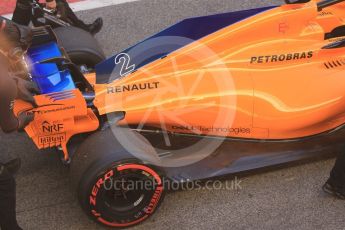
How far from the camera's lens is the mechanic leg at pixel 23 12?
4676 millimetres

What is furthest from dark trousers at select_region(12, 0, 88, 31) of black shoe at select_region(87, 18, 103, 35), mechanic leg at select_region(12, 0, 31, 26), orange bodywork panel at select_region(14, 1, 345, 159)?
orange bodywork panel at select_region(14, 1, 345, 159)

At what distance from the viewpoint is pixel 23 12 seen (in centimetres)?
471

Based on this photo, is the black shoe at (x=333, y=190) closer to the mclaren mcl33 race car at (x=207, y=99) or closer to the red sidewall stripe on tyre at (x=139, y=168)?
the mclaren mcl33 race car at (x=207, y=99)

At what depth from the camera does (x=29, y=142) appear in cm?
411

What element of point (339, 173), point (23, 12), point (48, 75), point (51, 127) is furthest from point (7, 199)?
point (23, 12)

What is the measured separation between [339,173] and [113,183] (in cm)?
152

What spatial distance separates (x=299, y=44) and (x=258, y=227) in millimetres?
1290

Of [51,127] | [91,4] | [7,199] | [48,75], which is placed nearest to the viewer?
[7,199]

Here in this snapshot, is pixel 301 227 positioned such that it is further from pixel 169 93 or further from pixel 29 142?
pixel 29 142

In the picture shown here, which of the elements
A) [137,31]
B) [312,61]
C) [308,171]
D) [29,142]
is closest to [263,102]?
[312,61]

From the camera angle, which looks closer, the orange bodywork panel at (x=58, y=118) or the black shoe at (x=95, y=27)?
the orange bodywork panel at (x=58, y=118)

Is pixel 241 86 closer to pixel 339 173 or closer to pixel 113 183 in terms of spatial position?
pixel 339 173

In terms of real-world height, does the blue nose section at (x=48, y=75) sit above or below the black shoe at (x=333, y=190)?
above

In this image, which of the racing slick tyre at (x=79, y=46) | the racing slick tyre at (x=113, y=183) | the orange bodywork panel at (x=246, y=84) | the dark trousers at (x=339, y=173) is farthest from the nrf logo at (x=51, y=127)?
the dark trousers at (x=339, y=173)
